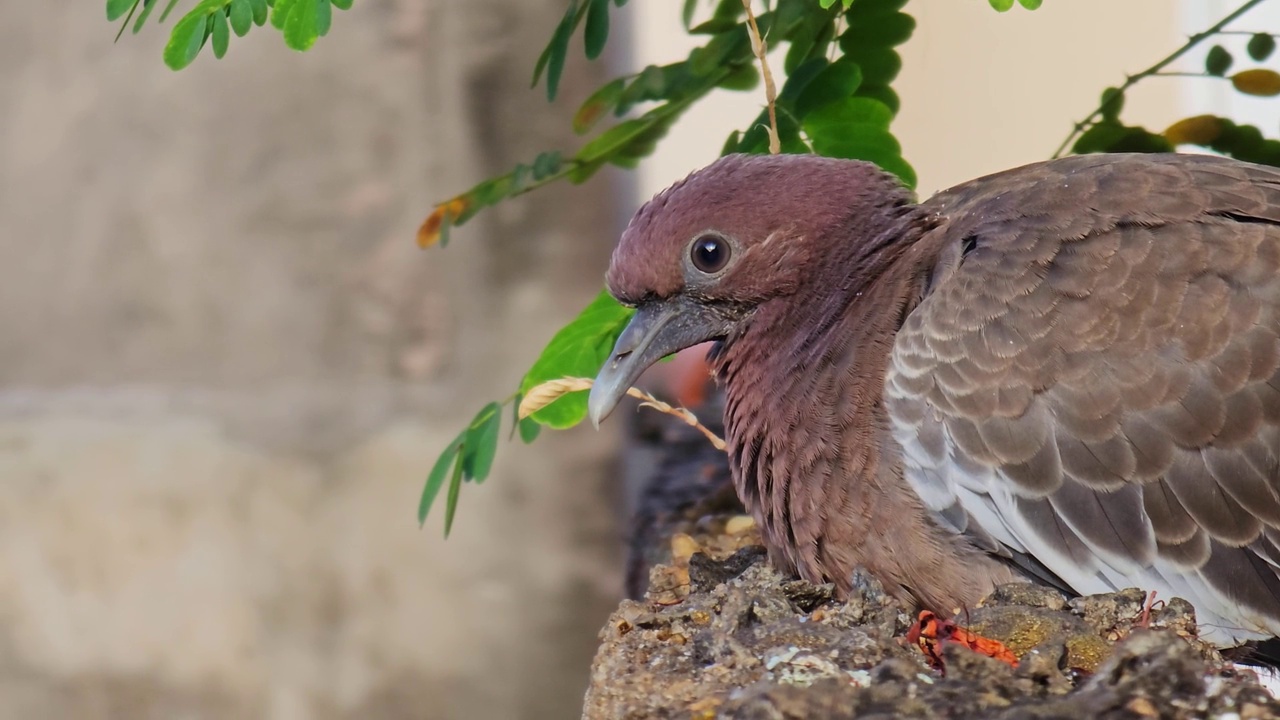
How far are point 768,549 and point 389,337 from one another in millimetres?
1571

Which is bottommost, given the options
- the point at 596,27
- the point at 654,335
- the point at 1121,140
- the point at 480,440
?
the point at 480,440

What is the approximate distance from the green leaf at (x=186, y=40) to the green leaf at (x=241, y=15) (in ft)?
0.11

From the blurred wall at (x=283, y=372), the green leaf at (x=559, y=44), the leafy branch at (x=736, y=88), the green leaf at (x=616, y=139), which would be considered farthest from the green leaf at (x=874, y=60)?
the blurred wall at (x=283, y=372)

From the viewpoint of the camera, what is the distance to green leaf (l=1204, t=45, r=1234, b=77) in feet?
5.00

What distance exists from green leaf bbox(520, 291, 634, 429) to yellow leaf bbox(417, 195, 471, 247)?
0.27 meters

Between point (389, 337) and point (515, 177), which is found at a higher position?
point (515, 177)

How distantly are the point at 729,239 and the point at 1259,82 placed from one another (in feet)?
2.62

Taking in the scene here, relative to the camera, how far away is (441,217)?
161 cm

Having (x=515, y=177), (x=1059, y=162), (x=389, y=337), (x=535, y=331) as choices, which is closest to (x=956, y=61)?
(x=1059, y=162)

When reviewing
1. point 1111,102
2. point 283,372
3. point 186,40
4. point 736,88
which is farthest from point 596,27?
point 283,372

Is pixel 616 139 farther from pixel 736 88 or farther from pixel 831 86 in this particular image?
pixel 831 86

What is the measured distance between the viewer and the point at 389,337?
264 cm

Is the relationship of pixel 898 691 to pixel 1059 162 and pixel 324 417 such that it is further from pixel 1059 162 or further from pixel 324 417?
pixel 324 417

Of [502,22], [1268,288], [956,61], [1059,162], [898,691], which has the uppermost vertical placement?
[502,22]
